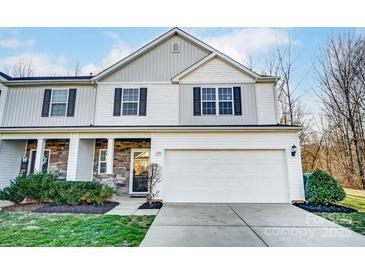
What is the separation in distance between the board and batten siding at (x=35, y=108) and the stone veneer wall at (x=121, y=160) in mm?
1632

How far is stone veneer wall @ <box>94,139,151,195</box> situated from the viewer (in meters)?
10.0

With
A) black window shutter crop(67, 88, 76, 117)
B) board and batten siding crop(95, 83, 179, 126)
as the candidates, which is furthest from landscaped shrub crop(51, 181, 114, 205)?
black window shutter crop(67, 88, 76, 117)

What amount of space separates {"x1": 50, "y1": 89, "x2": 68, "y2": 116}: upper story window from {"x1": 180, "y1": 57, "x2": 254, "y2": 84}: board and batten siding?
6235 mm

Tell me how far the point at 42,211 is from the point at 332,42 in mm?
20307

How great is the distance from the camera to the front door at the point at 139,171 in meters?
10.0

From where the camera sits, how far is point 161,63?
35.4 ft

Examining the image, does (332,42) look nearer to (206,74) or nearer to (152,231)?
(206,74)

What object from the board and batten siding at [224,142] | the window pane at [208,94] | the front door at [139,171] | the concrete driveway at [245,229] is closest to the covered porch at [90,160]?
the front door at [139,171]

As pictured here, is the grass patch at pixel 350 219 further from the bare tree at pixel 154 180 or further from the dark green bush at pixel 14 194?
the dark green bush at pixel 14 194

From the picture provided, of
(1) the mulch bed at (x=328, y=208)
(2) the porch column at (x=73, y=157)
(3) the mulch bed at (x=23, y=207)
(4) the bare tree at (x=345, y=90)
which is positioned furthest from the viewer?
(4) the bare tree at (x=345, y=90)

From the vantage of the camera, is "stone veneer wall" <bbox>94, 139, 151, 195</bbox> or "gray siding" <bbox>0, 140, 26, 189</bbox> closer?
"gray siding" <bbox>0, 140, 26, 189</bbox>

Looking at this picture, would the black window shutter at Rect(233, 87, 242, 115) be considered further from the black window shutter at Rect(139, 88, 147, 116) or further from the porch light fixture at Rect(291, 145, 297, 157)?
the black window shutter at Rect(139, 88, 147, 116)

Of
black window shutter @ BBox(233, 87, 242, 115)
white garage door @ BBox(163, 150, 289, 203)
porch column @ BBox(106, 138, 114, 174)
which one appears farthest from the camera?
black window shutter @ BBox(233, 87, 242, 115)
